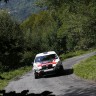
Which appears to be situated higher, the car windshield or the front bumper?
the car windshield

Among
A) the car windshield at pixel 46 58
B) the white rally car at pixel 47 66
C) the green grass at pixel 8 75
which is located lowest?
the green grass at pixel 8 75

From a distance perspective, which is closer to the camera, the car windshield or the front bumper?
the front bumper

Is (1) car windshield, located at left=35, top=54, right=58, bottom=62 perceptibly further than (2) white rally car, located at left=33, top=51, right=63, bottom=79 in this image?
Yes

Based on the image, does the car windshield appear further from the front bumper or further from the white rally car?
the front bumper

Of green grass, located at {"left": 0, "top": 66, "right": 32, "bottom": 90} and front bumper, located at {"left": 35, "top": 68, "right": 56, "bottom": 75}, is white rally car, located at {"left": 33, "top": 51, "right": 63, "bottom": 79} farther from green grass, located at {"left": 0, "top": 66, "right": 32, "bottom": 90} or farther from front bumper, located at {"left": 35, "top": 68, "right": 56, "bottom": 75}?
green grass, located at {"left": 0, "top": 66, "right": 32, "bottom": 90}

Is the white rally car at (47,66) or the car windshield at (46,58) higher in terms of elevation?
the car windshield at (46,58)

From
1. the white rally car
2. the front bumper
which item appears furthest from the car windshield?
the front bumper

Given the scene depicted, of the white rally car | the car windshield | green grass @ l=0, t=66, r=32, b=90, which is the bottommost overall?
green grass @ l=0, t=66, r=32, b=90

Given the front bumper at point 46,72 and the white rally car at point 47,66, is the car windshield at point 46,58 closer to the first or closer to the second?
the white rally car at point 47,66

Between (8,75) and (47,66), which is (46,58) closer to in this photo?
(47,66)

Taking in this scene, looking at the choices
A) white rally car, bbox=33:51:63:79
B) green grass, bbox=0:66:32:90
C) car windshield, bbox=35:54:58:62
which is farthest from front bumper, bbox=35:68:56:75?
green grass, bbox=0:66:32:90

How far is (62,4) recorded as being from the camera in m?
33.8

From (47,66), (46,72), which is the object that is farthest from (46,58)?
(46,72)

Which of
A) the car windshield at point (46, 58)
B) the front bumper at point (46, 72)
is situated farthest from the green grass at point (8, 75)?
the car windshield at point (46, 58)
